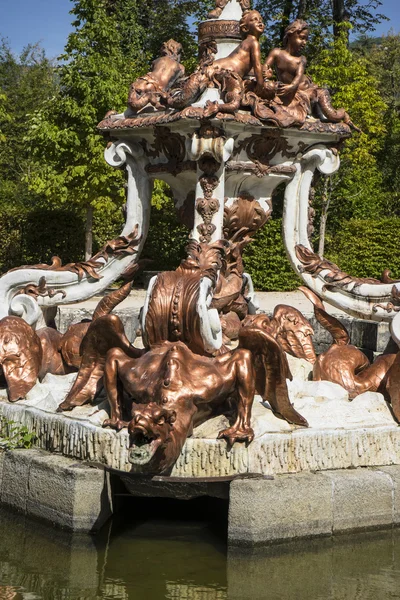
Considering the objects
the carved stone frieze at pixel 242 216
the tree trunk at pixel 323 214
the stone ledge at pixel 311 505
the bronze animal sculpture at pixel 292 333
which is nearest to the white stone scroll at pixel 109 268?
the carved stone frieze at pixel 242 216

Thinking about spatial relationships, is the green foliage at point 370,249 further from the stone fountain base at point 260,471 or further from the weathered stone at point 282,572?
the weathered stone at point 282,572

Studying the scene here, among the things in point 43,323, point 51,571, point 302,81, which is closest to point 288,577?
point 51,571

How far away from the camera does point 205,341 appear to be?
21.6ft

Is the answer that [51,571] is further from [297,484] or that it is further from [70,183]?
[70,183]

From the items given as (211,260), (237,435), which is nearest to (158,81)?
(211,260)

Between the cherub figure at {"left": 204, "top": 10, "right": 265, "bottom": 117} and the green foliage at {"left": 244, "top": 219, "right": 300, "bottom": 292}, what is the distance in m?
11.0

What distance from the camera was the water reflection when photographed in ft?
17.5

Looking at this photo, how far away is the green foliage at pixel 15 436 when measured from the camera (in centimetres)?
664

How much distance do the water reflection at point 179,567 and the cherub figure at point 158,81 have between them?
359cm

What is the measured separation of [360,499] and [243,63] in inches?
150

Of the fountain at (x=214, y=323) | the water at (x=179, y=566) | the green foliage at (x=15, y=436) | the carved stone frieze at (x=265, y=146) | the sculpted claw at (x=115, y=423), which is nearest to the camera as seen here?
the water at (x=179, y=566)

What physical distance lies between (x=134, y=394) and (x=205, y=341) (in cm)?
63

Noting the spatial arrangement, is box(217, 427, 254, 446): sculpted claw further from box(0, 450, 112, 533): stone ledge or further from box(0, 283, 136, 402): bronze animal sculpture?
box(0, 283, 136, 402): bronze animal sculpture

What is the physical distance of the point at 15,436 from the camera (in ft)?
22.0
